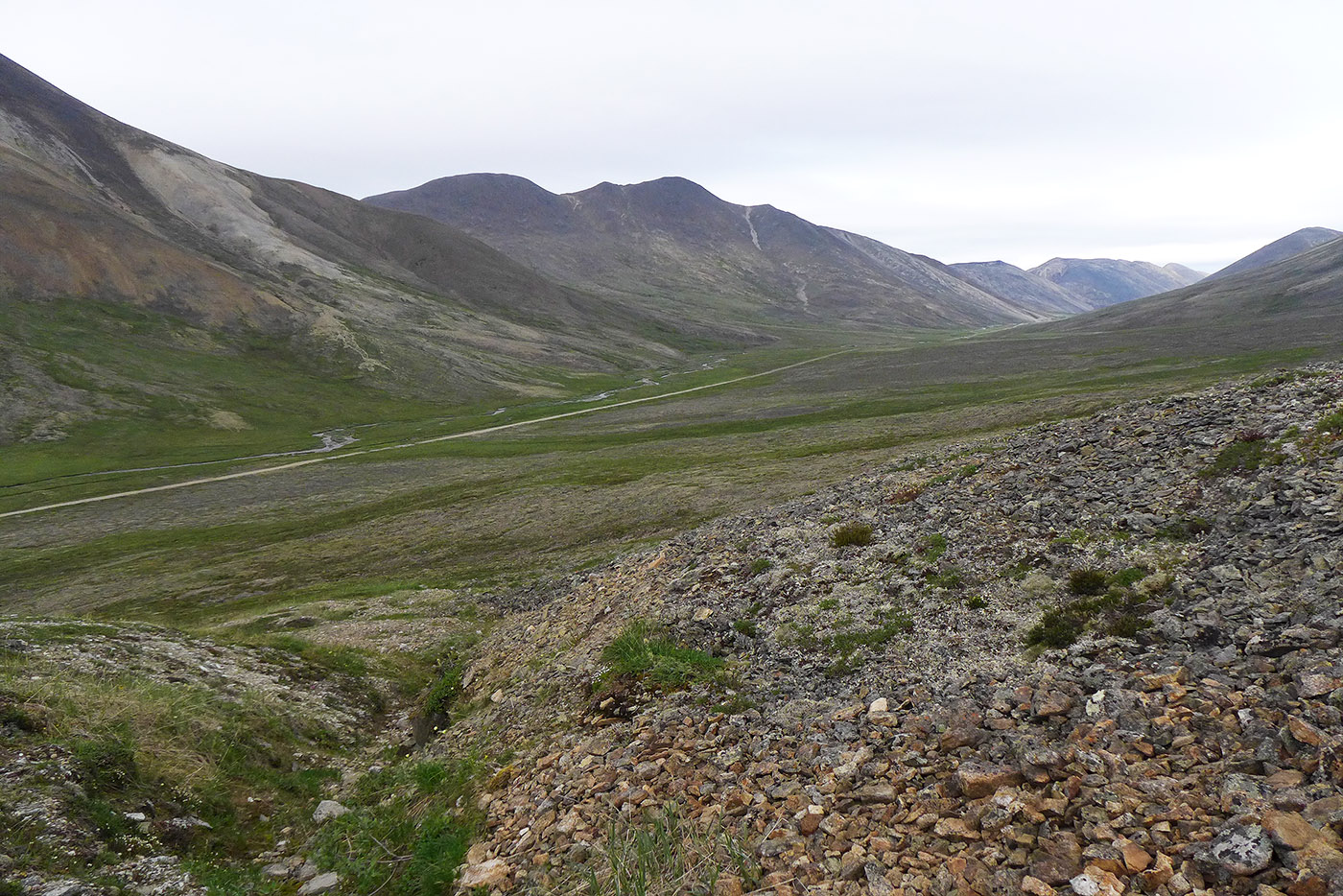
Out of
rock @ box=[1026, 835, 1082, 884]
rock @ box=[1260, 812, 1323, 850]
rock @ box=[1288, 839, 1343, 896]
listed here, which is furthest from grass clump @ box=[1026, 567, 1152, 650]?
rock @ box=[1288, 839, 1343, 896]

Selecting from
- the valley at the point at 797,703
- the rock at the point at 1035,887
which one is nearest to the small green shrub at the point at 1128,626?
the valley at the point at 797,703

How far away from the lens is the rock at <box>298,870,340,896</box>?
11.1 metres

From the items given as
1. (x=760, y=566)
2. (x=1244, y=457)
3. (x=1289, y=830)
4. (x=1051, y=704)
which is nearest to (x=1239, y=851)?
(x=1289, y=830)

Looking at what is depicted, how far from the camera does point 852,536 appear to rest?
68.9 ft

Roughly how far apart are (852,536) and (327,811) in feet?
51.3

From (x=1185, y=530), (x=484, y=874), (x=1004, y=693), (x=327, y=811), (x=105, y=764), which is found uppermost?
(x=1185, y=530)

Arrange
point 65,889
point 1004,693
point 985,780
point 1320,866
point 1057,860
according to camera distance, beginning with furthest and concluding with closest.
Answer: point 1004,693, point 65,889, point 985,780, point 1057,860, point 1320,866

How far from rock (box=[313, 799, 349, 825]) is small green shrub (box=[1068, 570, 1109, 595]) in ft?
52.9

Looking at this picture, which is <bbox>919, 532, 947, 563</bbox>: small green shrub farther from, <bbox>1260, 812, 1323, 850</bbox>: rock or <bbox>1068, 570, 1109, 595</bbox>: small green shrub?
<bbox>1260, 812, 1323, 850</bbox>: rock

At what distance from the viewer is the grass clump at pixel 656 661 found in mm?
14820

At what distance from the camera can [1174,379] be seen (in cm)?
9881

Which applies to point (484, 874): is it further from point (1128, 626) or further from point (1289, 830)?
point (1128, 626)

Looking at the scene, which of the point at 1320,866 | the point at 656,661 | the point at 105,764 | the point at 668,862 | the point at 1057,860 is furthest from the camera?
the point at 656,661

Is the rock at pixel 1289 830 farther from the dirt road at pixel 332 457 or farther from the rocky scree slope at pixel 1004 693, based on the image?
the dirt road at pixel 332 457
